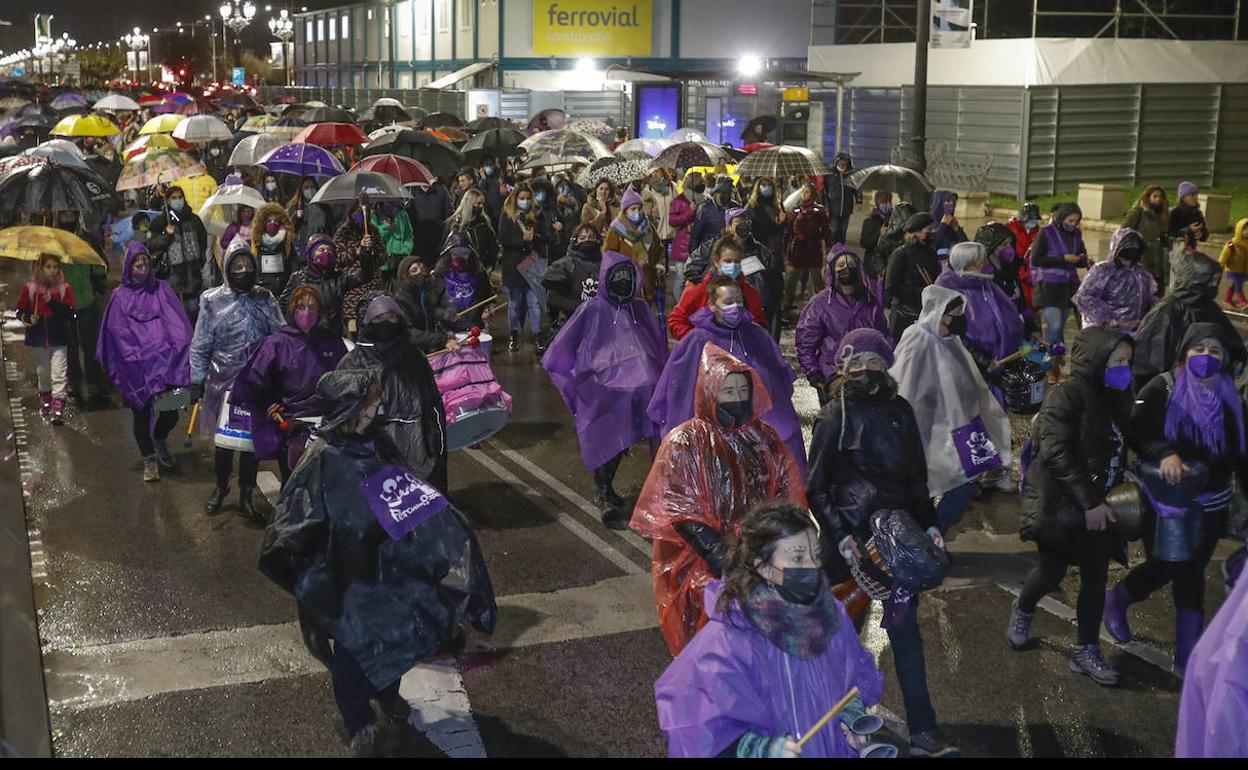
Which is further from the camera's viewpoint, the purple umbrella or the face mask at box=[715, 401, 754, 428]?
the purple umbrella

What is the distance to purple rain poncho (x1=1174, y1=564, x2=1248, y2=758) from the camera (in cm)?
385

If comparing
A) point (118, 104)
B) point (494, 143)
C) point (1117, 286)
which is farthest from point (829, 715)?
point (118, 104)

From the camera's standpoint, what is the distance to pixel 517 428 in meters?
12.4

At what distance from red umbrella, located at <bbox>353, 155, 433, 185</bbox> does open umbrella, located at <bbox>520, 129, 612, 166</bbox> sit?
513 centimetres

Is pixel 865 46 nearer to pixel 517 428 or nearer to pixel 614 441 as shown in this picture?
pixel 517 428

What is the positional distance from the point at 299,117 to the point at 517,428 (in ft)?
62.4

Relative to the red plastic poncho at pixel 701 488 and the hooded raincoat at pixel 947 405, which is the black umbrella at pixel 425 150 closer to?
the hooded raincoat at pixel 947 405

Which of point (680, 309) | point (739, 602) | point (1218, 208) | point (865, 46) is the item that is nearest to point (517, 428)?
point (680, 309)

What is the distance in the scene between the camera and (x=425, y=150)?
874 inches

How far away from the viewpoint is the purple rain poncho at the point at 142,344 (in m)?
10.8

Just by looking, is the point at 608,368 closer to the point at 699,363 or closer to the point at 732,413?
the point at 699,363

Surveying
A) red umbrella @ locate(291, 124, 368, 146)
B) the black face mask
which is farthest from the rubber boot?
red umbrella @ locate(291, 124, 368, 146)

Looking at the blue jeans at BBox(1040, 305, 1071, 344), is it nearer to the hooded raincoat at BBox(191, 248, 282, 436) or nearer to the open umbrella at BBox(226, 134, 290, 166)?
the hooded raincoat at BBox(191, 248, 282, 436)

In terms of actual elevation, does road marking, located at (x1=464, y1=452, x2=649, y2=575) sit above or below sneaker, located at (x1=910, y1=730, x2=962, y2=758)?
below
